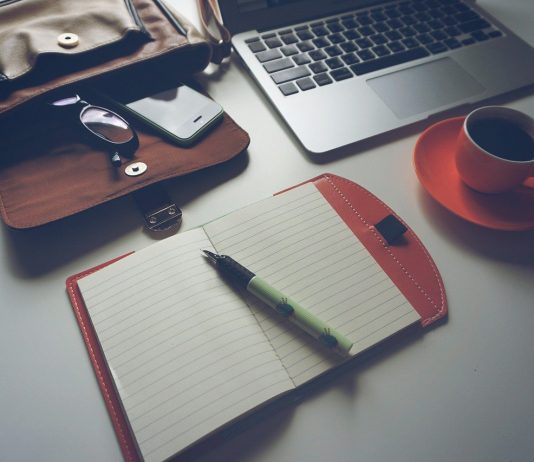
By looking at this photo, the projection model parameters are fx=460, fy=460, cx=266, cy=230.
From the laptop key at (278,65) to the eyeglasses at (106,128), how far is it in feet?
0.81

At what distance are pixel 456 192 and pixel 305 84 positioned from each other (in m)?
0.28

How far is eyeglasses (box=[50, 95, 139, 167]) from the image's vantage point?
23.5 inches

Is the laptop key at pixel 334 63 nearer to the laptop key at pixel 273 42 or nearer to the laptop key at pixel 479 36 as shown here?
the laptop key at pixel 273 42

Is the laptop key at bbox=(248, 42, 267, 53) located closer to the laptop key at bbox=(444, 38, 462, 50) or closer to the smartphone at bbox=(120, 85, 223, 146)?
the smartphone at bbox=(120, 85, 223, 146)

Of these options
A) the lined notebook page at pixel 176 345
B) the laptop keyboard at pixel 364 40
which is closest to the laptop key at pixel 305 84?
the laptop keyboard at pixel 364 40

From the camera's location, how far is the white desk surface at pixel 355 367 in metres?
0.43

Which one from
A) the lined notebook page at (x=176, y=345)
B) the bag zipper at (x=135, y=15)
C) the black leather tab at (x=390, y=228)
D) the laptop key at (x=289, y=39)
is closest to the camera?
the lined notebook page at (x=176, y=345)

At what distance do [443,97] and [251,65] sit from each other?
0.31 m

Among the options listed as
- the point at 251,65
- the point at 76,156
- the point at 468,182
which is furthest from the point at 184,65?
the point at 468,182

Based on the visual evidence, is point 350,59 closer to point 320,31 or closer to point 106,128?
point 320,31

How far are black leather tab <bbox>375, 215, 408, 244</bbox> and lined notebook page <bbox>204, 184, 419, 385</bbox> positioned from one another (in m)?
0.04

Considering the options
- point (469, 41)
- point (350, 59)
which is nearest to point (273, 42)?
point (350, 59)

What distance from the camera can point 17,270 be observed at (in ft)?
1.77

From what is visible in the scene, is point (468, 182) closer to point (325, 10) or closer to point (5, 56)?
point (325, 10)
